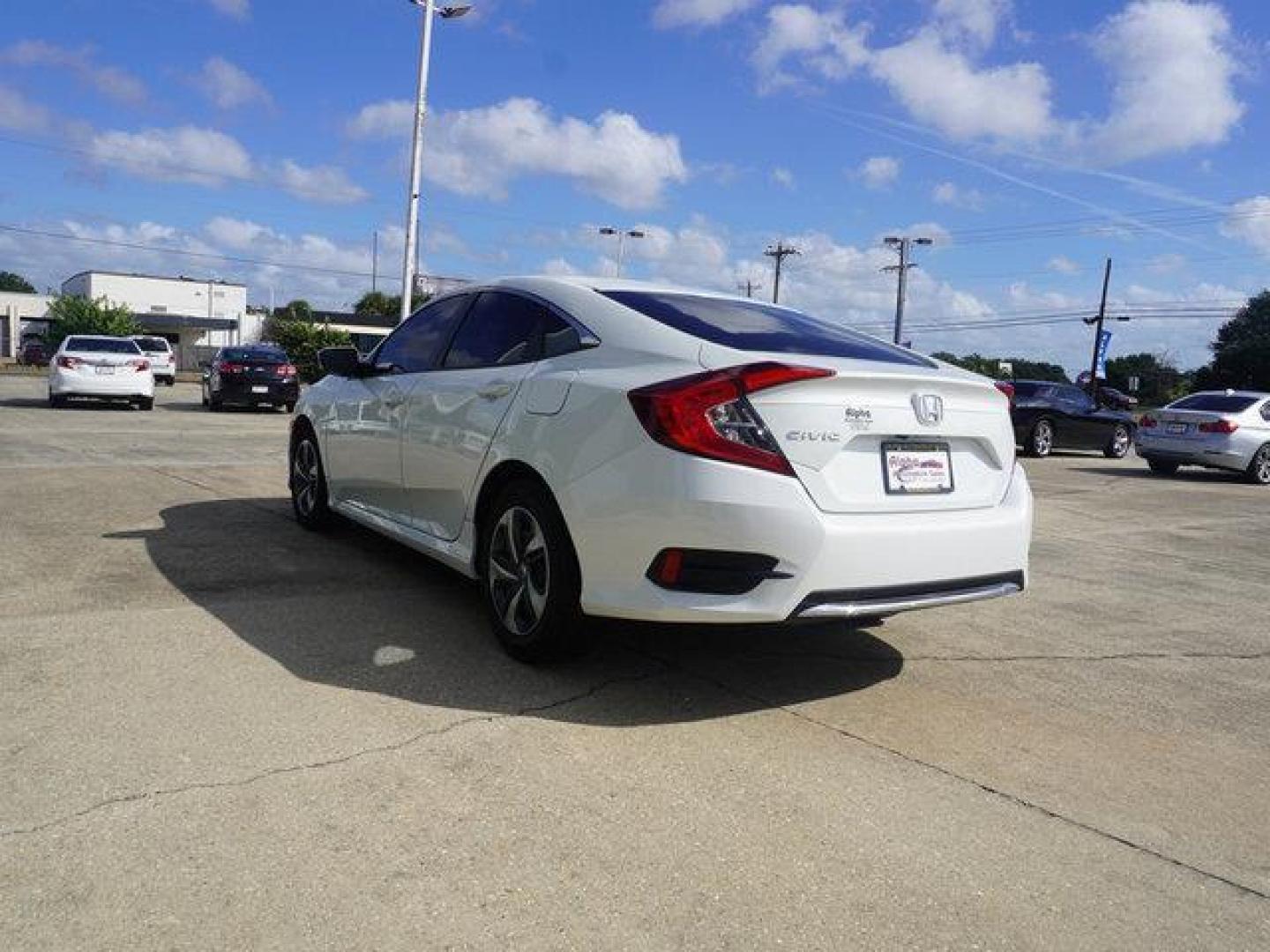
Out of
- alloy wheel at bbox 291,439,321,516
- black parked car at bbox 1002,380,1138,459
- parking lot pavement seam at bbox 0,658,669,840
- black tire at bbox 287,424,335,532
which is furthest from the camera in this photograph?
black parked car at bbox 1002,380,1138,459

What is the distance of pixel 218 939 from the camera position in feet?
7.25

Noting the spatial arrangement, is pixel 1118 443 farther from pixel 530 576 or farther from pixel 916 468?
pixel 530 576

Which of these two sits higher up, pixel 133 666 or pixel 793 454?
pixel 793 454

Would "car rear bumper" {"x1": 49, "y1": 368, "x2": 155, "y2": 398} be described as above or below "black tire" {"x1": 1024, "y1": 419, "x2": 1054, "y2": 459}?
below

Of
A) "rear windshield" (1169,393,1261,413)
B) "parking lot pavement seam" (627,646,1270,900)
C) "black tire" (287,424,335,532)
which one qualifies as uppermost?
"rear windshield" (1169,393,1261,413)

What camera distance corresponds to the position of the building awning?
88.2m

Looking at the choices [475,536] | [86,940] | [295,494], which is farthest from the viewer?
[295,494]

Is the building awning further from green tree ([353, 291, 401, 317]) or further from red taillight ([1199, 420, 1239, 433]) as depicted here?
red taillight ([1199, 420, 1239, 433])

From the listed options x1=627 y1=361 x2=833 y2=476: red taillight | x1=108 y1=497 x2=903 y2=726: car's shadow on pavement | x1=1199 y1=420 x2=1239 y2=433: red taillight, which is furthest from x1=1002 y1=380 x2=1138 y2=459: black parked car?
x1=627 y1=361 x2=833 y2=476: red taillight

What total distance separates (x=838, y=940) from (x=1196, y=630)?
405 centimetres

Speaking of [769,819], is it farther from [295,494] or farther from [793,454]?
[295,494]

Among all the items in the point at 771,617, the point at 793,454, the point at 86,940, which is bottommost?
the point at 86,940

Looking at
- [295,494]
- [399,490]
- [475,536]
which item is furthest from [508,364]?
[295,494]

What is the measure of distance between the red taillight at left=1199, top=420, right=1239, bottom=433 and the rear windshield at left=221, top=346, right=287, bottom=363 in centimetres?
1795
